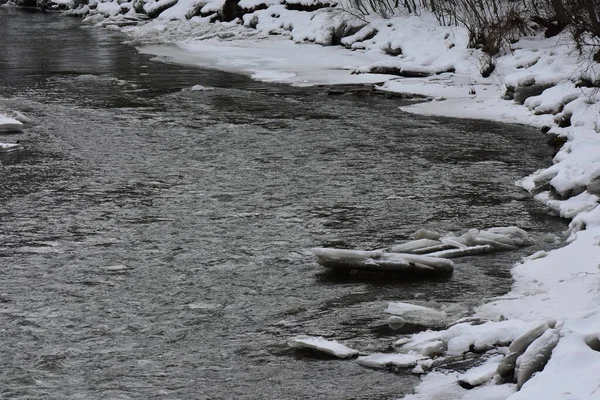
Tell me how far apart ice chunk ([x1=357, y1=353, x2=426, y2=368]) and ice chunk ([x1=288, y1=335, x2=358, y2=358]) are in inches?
4.2

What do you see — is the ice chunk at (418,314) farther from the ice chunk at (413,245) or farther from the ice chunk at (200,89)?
the ice chunk at (200,89)

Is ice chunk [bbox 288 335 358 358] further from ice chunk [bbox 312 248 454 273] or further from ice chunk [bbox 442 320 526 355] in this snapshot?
ice chunk [bbox 312 248 454 273]

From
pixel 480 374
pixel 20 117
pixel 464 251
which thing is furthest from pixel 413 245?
pixel 20 117

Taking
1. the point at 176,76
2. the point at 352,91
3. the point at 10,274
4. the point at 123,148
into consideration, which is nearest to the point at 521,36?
the point at 352,91

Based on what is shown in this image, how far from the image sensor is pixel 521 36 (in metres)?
18.7

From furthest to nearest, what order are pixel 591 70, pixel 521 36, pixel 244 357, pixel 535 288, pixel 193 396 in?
1. pixel 521 36
2. pixel 591 70
3. pixel 535 288
4. pixel 244 357
5. pixel 193 396

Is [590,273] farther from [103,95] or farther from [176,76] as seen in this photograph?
[176,76]

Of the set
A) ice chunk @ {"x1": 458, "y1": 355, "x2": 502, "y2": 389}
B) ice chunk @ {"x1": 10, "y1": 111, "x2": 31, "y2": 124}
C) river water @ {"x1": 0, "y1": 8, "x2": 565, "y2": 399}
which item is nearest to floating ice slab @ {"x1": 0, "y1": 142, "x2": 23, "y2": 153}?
river water @ {"x1": 0, "y1": 8, "x2": 565, "y2": 399}

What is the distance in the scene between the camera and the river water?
6090 mm

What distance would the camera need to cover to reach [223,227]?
9.02 metres

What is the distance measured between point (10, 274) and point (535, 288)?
4.14 meters

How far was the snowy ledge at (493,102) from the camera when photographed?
5.31m

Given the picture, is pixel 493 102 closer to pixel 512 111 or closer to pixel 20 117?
pixel 512 111

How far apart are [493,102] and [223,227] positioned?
777cm
